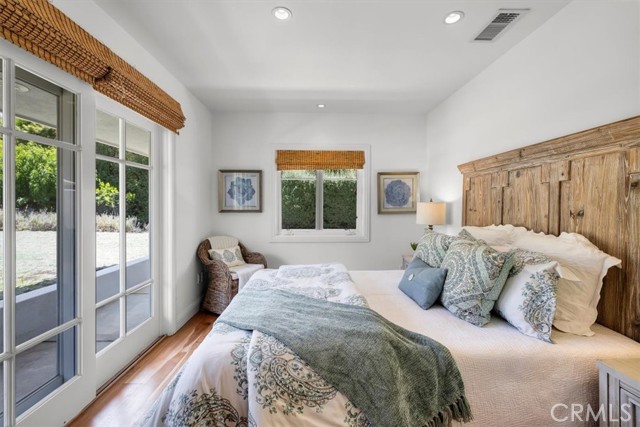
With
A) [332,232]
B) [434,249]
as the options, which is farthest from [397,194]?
[434,249]

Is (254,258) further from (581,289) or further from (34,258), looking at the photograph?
(581,289)

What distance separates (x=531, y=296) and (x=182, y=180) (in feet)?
10.2

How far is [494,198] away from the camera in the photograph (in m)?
2.39

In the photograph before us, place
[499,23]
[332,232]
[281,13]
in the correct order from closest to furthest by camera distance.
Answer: [281,13] < [499,23] < [332,232]

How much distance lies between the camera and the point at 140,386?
1.94m

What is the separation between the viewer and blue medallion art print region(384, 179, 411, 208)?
12.6 ft

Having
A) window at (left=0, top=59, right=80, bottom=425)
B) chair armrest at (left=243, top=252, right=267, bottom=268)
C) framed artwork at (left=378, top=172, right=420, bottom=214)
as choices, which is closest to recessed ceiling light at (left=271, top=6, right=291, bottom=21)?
window at (left=0, top=59, right=80, bottom=425)

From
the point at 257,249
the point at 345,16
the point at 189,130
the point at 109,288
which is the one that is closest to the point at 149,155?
the point at 189,130

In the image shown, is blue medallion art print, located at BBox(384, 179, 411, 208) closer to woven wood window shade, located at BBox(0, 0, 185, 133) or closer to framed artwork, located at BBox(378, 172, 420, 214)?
framed artwork, located at BBox(378, 172, 420, 214)

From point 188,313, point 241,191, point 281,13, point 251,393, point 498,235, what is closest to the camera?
point 251,393

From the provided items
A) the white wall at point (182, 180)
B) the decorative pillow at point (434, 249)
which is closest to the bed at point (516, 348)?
the decorative pillow at point (434, 249)

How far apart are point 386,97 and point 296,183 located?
1.64 meters

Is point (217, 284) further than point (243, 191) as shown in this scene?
No

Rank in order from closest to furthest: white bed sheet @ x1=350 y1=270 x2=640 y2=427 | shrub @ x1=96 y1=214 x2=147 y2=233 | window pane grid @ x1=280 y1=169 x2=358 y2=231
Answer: white bed sheet @ x1=350 y1=270 x2=640 y2=427 → shrub @ x1=96 y1=214 x2=147 y2=233 → window pane grid @ x1=280 y1=169 x2=358 y2=231
